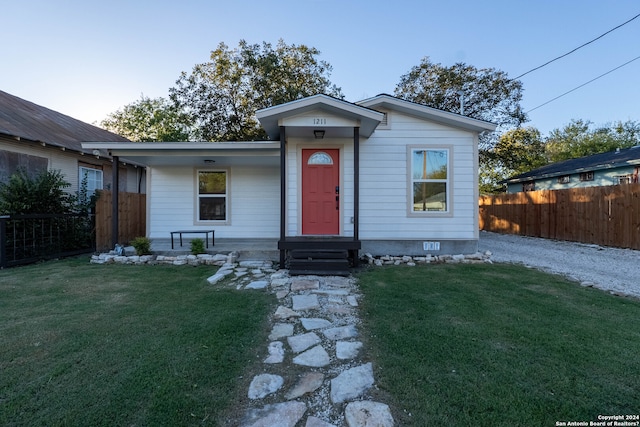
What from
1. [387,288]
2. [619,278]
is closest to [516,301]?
[387,288]

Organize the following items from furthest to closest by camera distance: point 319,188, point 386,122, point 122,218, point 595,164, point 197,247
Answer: point 595,164, point 122,218, point 386,122, point 319,188, point 197,247

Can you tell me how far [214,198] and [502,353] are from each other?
7.55 metres

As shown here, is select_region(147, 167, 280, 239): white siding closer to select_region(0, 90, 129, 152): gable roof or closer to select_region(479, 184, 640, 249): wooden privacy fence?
select_region(0, 90, 129, 152): gable roof

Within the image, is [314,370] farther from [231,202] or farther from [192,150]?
[231,202]

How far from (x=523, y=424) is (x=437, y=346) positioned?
93cm

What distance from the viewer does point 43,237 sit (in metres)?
6.81

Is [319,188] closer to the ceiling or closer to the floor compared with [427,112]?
closer to the floor

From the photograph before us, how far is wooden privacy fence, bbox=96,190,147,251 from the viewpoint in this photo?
7.69 m

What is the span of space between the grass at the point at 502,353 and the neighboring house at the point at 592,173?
12.0m

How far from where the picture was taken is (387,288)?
4.44m

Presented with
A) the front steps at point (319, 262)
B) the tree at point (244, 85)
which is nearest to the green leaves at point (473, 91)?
the tree at point (244, 85)

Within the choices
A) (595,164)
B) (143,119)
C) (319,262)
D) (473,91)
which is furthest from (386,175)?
(143,119)

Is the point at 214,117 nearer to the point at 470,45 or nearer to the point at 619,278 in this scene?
the point at 470,45

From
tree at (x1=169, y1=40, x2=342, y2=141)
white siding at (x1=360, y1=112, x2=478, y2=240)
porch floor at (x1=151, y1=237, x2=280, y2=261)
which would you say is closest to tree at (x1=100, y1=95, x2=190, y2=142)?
tree at (x1=169, y1=40, x2=342, y2=141)
